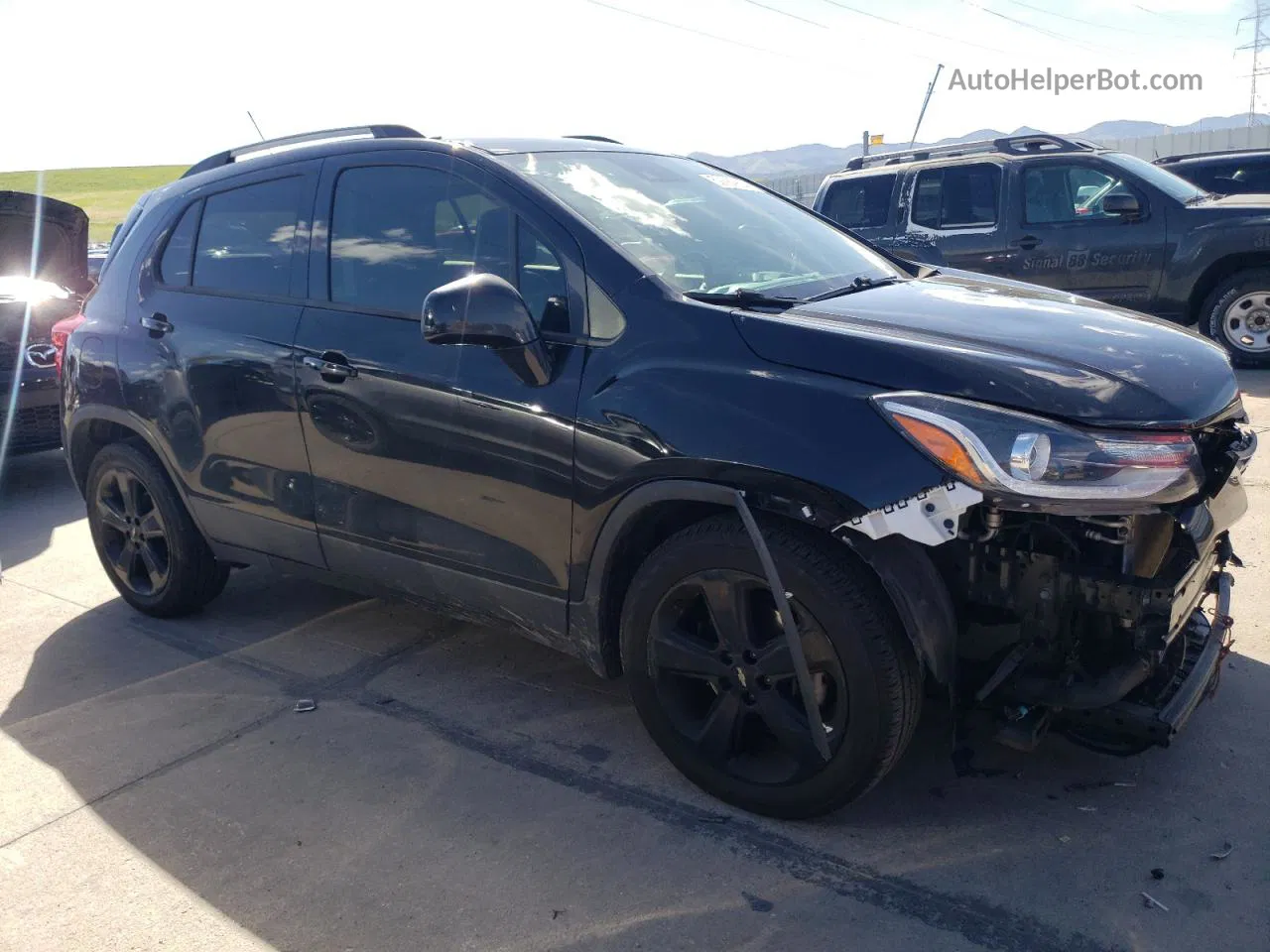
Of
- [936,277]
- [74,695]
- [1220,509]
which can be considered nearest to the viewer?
[1220,509]

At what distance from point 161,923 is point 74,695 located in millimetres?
1737

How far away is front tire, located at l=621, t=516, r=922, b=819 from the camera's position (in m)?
2.73

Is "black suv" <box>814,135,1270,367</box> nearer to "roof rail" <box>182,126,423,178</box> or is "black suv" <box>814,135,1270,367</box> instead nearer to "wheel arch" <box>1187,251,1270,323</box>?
"wheel arch" <box>1187,251,1270,323</box>

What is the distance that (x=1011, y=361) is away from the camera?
2.71 meters

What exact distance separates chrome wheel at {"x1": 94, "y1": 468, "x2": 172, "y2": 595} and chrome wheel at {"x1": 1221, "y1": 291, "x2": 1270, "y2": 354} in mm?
8260

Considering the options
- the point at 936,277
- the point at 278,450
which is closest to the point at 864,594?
the point at 936,277

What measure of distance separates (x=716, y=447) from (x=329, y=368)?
5.12 ft

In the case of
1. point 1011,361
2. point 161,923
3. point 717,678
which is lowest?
point 161,923

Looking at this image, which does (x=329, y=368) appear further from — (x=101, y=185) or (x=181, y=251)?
(x=101, y=185)

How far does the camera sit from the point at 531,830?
10.2 feet

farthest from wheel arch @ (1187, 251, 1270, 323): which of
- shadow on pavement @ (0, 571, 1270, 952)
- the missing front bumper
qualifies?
the missing front bumper

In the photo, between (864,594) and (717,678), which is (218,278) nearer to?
(717,678)

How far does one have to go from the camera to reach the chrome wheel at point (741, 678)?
9.39ft

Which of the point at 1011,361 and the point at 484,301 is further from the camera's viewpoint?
the point at 484,301
